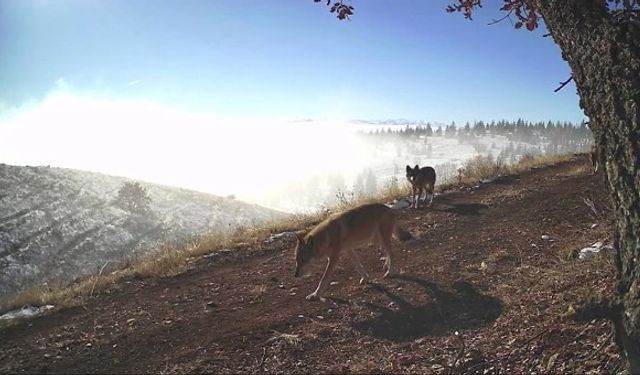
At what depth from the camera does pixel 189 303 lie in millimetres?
7371

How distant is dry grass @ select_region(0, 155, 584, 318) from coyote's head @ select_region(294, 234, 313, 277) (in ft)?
10.0

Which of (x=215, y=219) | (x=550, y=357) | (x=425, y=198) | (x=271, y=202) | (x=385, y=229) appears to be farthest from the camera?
(x=271, y=202)

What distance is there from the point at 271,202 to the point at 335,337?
184m

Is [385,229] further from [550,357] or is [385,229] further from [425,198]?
[425,198]

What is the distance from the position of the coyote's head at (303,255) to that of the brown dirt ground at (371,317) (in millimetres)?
326

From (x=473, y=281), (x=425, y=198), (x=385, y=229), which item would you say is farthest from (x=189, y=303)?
(x=425, y=198)

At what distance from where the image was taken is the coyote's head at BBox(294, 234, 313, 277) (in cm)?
775

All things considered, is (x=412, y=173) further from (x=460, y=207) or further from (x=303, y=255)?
(x=303, y=255)

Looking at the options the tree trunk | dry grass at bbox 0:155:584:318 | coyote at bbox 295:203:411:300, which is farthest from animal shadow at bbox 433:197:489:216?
the tree trunk

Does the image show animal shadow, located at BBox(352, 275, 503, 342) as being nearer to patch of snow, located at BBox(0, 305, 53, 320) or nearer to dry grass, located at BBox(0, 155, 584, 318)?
dry grass, located at BBox(0, 155, 584, 318)

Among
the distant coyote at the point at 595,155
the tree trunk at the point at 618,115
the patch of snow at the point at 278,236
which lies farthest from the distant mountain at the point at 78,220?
the tree trunk at the point at 618,115

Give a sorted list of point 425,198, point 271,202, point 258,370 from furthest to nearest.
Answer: point 271,202, point 425,198, point 258,370

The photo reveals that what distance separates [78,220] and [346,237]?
40.5m

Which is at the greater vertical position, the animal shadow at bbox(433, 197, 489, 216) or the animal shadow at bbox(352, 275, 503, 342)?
the animal shadow at bbox(433, 197, 489, 216)
